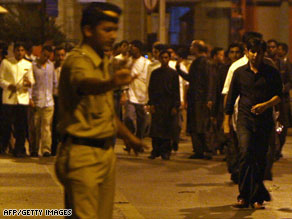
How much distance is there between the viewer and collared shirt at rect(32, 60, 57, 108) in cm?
1448

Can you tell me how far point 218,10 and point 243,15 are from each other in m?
3.38

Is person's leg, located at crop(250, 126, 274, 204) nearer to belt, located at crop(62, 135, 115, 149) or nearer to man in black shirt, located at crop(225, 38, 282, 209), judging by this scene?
man in black shirt, located at crop(225, 38, 282, 209)

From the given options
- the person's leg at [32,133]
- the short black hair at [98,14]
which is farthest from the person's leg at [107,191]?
the person's leg at [32,133]

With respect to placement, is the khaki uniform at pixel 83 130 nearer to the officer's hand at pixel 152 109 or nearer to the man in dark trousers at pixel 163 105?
the man in dark trousers at pixel 163 105

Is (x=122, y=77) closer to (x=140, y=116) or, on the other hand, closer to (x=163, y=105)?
(x=163, y=105)

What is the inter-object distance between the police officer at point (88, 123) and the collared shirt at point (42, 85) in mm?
8894

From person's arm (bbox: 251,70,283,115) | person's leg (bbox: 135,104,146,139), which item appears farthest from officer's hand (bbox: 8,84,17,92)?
person's arm (bbox: 251,70,283,115)

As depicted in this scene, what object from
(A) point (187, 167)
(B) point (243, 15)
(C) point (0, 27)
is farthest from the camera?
(B) point (243, 15)

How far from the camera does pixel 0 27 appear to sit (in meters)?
33.5

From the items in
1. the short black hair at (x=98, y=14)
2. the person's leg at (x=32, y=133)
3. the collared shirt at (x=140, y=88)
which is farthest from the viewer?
the collared shirt at (x=140, y=88)

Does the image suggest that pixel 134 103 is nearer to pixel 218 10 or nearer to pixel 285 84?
pixel 285 84

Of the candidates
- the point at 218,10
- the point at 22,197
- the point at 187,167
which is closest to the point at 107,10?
the point at 22,197

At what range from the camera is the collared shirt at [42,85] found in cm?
1448

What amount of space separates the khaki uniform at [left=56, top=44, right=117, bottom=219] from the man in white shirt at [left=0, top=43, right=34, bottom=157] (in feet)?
29.7
